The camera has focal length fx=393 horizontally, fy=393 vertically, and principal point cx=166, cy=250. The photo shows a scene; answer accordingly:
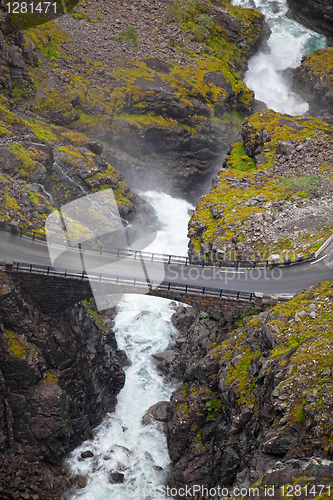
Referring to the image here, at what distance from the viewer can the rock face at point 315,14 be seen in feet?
253

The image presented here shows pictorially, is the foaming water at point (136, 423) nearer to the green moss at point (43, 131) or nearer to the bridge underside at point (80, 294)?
the bridge underside at point (80, 294)

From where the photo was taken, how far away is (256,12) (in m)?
82.0

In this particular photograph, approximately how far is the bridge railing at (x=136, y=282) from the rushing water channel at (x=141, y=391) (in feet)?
42.6

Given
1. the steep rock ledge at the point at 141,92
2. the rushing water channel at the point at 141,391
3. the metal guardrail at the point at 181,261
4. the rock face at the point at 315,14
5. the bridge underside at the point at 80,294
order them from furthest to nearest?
the rock face at the point at 315,14
the steep rock ledge at the point at 141,92
the metal guardrail at the point at 181,261
the rushing water channel at the point at 141,391
the bridge underside at the point at 80,294

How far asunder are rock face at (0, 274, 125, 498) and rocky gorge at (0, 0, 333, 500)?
0.10 metres

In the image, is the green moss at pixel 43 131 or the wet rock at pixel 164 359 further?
the green moss at pixel 43 131

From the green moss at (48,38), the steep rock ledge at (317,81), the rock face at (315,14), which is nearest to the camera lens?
the green moss at (48,38)

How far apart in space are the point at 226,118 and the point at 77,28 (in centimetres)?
2982

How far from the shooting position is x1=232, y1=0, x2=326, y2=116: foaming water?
2854 inches

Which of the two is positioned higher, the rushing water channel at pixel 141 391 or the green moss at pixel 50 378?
the green moss at pixel 50 378

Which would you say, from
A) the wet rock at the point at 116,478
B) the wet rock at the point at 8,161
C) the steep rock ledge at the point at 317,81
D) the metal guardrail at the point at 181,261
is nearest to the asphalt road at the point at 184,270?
the metal guardrail at the point at 181,261

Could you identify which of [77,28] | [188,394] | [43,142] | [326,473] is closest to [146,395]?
[188,394]

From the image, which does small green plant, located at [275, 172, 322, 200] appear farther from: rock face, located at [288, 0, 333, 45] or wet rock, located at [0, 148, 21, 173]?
rock face, located at [288, 0, 333, 45]

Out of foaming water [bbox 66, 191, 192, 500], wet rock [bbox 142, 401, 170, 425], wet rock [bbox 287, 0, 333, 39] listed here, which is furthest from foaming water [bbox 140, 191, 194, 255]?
wet rock [bbox 287, 0, 333, 39]
